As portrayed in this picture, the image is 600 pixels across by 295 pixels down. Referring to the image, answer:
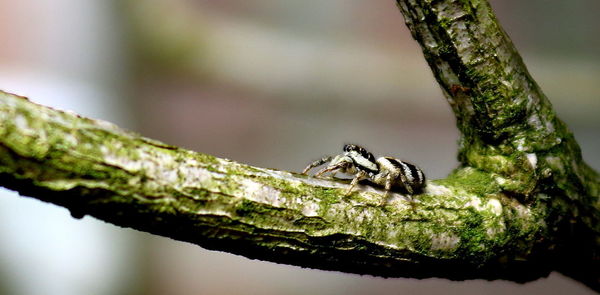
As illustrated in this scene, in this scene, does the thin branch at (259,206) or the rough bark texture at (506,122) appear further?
the rough bark texture at (506,122)

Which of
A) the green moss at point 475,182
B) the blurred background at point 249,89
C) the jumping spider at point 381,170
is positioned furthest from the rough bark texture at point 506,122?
the blurred background at point 249,89

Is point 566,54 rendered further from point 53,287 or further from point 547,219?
point 53,287

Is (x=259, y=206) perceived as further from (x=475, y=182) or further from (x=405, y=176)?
(x=475, y=182)

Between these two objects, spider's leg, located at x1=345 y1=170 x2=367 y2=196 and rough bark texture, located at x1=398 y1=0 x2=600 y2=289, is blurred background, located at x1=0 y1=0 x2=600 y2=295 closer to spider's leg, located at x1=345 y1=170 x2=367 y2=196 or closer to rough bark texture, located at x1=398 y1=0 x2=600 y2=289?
rough bark texture, located at x1=398 y1=0 x2=600 y2=289

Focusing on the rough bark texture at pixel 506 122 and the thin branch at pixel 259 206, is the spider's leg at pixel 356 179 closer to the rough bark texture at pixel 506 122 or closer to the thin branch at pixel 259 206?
the thin branch at pixel 259 206

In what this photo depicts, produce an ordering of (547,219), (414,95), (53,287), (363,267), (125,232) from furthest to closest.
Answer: (414,95), (125,232), (53,287), (547,219), (363,267)

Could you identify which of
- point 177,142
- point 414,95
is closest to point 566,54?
point 414,95
